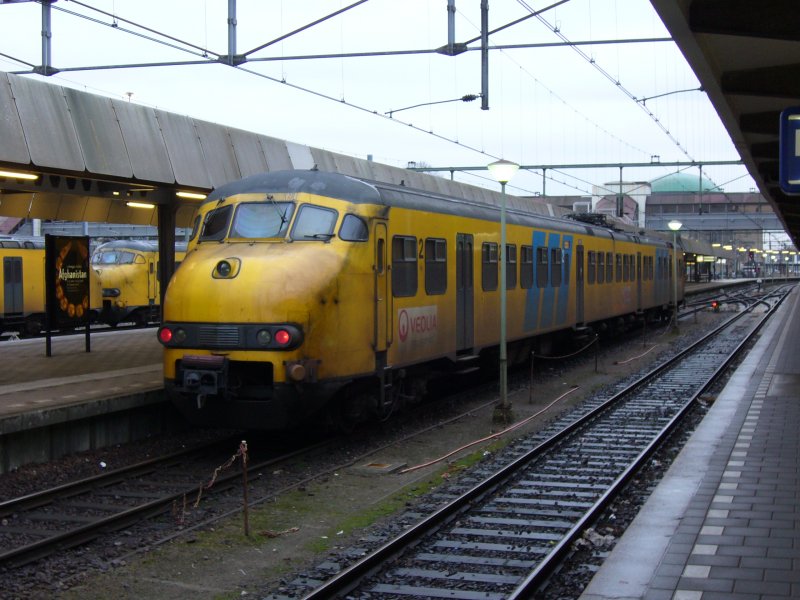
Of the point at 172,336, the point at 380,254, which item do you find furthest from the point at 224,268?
the point at 380,254

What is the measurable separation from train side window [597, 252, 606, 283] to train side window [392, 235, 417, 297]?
12114mm

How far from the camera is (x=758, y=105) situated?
12.7 metres

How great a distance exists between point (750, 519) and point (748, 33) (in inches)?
183

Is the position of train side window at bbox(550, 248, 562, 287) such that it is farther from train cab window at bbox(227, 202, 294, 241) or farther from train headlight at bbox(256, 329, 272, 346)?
train headlight at bbox(256, 329, 272, 346)

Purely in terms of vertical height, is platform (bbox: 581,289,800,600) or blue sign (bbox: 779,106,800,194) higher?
blue sign (bbox: 779,106,800,194)

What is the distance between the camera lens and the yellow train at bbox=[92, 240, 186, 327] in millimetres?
32156

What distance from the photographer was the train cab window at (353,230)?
1159 cm

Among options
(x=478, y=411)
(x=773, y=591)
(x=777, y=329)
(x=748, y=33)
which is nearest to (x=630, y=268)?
(x=777, y=329)

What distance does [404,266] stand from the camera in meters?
12.8

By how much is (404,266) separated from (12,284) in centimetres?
1899

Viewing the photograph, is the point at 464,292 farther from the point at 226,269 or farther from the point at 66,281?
the point at 66,281

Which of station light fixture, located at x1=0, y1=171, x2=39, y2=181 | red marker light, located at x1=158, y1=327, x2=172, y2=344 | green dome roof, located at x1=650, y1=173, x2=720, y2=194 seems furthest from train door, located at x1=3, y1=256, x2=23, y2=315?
green dome roof, located at x1=650, y1=173, x2=720, y2=194

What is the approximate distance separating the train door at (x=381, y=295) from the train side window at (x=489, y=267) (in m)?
3.87

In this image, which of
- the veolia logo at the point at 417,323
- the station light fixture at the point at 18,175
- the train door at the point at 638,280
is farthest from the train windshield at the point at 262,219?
the train door at the point at 638,280
